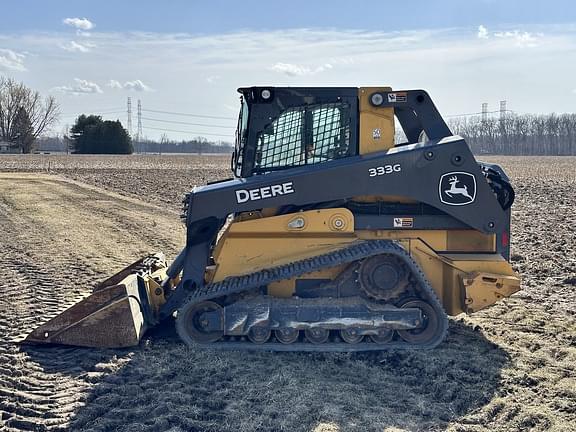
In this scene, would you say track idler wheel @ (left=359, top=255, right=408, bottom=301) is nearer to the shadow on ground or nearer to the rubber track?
the rubber track

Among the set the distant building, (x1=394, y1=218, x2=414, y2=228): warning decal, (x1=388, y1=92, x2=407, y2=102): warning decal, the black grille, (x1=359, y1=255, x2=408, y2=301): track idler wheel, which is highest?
the distant building

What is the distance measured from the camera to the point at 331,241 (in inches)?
268

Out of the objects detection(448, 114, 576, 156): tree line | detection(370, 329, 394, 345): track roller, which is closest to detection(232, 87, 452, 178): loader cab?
detection(370, 329, 394, 345): track roller

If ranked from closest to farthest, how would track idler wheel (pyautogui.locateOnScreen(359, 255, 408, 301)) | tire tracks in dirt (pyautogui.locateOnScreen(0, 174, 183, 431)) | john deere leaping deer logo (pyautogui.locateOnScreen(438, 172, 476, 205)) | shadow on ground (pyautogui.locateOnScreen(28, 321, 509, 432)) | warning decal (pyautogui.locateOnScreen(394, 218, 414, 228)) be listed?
shadow on ground (pyautogui.locateOnScreen(28, 321, 509, 432)), tire tracks in dirt (pyautogui.locateOnScreen(0, 174, 183, 431)), track idler wheel (pyautogui.locateOnScreen(359, 255, 408, 301)), john deere leaping deer logo (pyautogui.locateOnScreen(438, 172, 476, 205)), warning decal (pyautogui.locateOnScreen(394, 218, 414, 228))

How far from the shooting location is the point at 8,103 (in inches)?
3346

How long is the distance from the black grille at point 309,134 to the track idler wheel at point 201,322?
1.78 m

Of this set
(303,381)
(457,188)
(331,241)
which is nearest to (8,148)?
(331,241)

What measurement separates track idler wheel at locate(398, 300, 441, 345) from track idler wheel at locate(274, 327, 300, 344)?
107cm

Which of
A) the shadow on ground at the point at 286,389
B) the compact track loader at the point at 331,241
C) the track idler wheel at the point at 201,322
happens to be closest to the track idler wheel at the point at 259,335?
the compact track loader at the point at 331,241

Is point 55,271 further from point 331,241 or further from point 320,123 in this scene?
point 320,123

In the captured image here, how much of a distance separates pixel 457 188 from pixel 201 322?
9.87ft

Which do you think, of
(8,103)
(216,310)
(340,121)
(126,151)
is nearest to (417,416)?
(216,310)

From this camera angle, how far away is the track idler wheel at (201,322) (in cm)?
644

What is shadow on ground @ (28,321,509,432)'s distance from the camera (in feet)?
16.1
